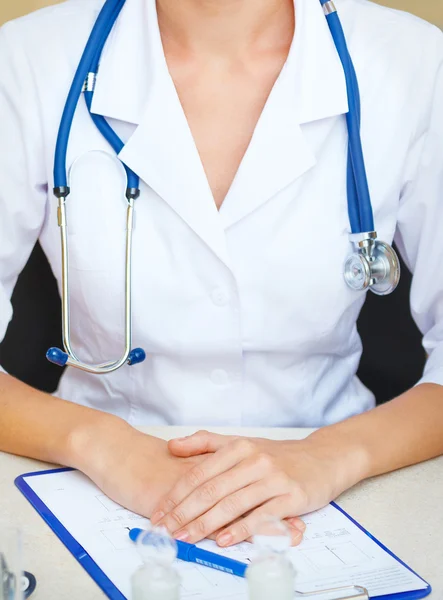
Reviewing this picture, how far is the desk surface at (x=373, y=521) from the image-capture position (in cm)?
83

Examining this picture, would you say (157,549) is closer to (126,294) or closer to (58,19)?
(126,294)

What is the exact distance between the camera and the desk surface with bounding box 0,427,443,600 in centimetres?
83

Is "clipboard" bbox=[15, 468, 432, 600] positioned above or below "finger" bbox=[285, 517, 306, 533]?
above

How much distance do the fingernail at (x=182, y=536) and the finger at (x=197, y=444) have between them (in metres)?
0.15

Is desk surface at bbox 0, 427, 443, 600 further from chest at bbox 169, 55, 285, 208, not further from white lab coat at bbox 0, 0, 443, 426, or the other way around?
chest at bbox 169, 55, 285, 208

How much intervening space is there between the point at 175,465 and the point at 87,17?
0.75 m

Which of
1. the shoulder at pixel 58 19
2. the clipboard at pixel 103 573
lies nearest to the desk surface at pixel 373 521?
the clipboard at pixel 103 573

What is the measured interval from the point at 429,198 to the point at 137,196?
0.46 m

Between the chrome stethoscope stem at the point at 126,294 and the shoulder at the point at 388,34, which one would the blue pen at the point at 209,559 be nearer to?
the chrome stethoscope stem at the point at 126,294

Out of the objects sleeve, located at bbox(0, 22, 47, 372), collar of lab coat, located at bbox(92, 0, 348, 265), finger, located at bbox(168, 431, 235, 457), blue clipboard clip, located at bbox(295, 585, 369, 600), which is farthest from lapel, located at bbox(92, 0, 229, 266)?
blue clipboard clip, located at bbox(295, 585, 369, 600)

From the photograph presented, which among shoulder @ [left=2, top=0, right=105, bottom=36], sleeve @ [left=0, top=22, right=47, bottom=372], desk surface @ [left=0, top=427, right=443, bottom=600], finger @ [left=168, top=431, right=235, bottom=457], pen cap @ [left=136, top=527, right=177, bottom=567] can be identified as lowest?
desk surface @ [left=0, top=427, right=443, bottom=600]

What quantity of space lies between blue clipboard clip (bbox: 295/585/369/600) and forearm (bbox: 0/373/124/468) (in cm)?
37

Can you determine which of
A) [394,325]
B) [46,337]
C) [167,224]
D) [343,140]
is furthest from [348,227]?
[46,337]

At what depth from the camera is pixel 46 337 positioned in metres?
1.61
